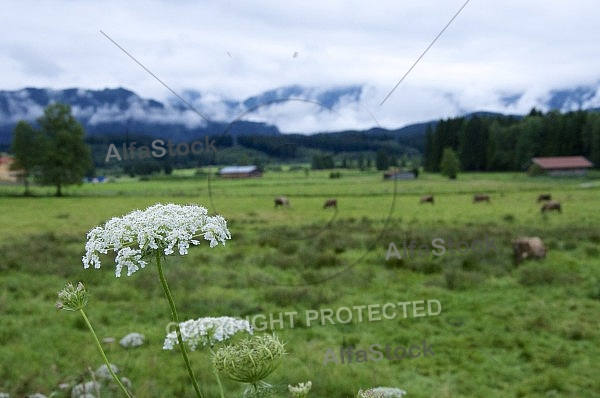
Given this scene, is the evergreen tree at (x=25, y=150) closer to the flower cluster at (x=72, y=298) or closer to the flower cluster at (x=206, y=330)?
the flower cluster at (x=206, y=330)

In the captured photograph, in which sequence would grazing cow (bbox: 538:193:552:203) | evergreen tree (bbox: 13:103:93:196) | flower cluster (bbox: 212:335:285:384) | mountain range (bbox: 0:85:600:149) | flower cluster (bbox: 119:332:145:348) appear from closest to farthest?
1. flower cluster (bbox: 212:335:285:384)
2. flower cluster (bbox: 119:332:145:348)
3. mountain range (bbox: 0:85:600:149)
4. evergreen tree (bbox: 13:103:93:196)
5. grazing cow (bbox: 538:193:552:203)

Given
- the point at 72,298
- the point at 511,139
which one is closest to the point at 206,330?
the point at 72,298

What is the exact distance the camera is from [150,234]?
1.32 metres

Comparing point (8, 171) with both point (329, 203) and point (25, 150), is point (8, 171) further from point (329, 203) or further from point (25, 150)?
point (329, 203)

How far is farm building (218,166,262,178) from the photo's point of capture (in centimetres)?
828

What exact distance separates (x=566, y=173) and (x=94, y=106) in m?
10.6

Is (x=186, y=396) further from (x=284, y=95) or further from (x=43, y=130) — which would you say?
(x=43, y=130)

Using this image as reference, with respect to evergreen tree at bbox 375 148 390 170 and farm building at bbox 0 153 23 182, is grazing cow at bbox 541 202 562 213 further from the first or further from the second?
farm building at bbox 0 153 23 182

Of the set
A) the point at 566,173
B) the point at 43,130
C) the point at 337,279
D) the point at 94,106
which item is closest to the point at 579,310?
the point at 337,279

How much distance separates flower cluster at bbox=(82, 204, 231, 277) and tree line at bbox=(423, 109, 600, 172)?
419 inches

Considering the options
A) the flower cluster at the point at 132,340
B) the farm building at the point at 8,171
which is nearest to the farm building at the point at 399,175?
the flower cluster at the point at 132,340

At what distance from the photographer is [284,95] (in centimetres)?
786

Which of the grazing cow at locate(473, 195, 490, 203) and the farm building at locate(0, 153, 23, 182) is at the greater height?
the farm building at locate(0, 153, 23, 182)

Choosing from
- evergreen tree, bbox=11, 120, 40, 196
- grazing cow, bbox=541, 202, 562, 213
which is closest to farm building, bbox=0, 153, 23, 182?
evergreen tree, bbox=11, 120, 40, 196
